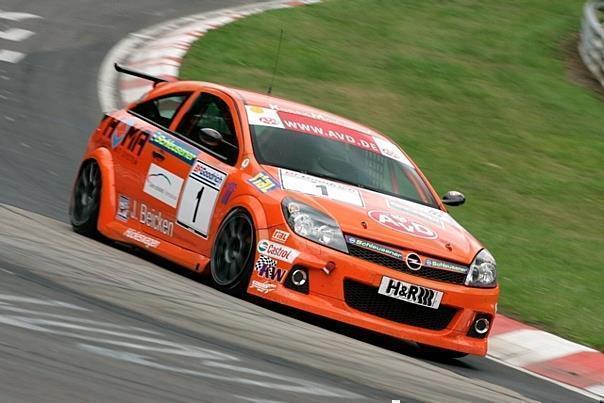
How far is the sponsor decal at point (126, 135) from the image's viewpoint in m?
10.1

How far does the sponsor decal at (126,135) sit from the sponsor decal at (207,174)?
84 centimetres

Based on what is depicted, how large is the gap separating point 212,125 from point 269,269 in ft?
5.79

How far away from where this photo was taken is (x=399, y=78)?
2017cm

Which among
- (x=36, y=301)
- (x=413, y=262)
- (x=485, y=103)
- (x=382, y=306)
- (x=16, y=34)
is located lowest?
(x=485, y=103)

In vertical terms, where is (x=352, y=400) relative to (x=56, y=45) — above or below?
above

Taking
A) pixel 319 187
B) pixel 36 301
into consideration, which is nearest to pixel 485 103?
pixel 319 187

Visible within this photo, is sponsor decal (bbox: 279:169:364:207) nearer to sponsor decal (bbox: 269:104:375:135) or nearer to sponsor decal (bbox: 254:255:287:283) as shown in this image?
sponsor decal (bbox: 254:255:287:283)

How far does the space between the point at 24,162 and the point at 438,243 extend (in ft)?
18.8

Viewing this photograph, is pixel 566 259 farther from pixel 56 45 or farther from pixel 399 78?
pixel 56 45

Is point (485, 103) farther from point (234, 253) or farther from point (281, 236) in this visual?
point (281, 236)

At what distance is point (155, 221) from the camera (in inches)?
379

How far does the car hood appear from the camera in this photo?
8.35m

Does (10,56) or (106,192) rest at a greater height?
(106,192)

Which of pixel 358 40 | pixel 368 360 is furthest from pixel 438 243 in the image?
pixel 358 40
